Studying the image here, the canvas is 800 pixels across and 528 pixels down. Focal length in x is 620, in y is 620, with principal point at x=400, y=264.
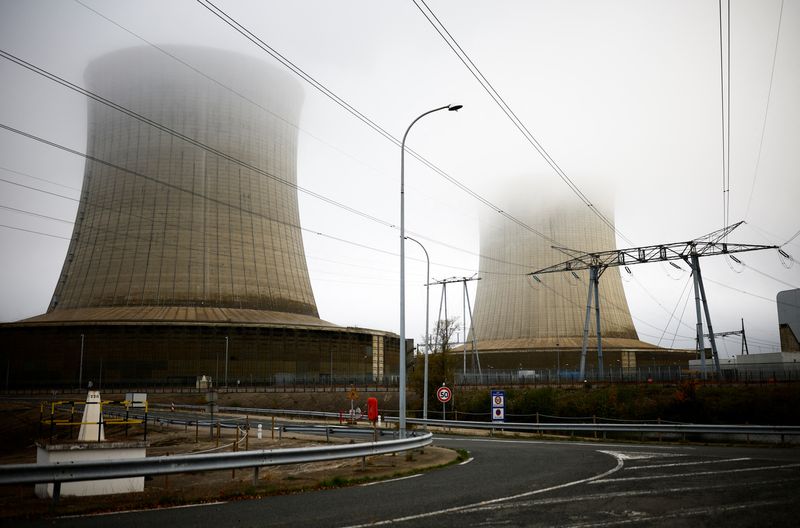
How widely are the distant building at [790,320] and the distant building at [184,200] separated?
43613mm

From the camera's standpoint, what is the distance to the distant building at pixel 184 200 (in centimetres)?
4334

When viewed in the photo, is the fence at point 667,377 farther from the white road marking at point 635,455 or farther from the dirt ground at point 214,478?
the white road marking at point 635,455

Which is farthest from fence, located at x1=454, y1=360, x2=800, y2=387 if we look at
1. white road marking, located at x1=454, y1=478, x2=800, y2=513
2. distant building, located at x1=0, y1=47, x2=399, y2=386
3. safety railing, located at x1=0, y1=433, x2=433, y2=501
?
safety railing, located at x1=0, y1=433, x2=433, y2=501

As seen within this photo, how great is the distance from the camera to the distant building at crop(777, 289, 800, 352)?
56344 mm

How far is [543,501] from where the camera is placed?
777 cm

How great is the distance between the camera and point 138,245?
43188mm

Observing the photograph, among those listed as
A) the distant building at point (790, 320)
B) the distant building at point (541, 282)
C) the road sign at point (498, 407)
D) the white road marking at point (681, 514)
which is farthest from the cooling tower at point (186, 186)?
the distant building at point (790, 320)

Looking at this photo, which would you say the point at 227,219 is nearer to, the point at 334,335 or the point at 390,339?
the point at 334,335

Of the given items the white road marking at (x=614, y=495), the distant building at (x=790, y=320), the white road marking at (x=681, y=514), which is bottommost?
the white road marking at (x=614, y=495)

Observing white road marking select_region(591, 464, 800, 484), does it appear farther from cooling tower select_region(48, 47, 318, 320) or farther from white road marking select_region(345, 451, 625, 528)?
cooling tower select_region(48, 47, 318, 320)

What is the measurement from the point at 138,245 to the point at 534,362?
43.4m

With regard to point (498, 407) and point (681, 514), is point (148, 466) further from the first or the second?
point (498, 407)

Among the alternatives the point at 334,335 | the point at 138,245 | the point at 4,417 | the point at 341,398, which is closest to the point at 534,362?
the point at 334,335

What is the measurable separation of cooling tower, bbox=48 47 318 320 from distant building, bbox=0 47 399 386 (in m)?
0.08
